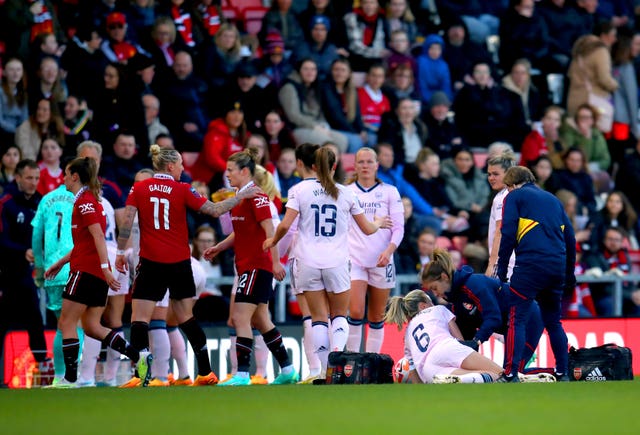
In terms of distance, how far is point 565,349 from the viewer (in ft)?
39.7

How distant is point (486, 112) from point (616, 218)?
2.55m

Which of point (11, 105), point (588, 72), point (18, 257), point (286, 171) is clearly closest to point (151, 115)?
point (11, 105)

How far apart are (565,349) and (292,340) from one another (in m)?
4.33

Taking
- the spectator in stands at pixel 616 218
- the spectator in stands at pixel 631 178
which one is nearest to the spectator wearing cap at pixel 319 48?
the spectator in stands at pixel 616 218

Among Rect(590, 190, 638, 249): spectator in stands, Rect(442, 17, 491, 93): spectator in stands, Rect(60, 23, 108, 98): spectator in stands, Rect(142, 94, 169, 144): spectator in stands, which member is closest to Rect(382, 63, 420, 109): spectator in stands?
Rect(442, 17, 491, 93): spectator in stands

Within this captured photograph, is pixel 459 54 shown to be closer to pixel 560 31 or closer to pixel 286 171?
pixel 560 31

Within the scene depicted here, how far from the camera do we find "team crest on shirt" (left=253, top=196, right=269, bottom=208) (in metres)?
12.5

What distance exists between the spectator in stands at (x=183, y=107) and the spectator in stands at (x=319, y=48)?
81.4 inches

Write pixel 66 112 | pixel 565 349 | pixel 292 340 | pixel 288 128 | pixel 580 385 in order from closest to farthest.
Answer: pixel 580 385 < pixel 565 349 < pixel 292 340 < pixel 66 112 < pixel 288 128

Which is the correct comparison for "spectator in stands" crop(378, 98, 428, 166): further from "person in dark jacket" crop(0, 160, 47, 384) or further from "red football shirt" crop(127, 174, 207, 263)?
"red football shirt" crop(127, 174, 207, 263)

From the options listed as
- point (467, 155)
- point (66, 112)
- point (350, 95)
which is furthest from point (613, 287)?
point (66, 112)

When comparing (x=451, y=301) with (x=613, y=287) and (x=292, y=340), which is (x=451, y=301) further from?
(x=613, y=287)

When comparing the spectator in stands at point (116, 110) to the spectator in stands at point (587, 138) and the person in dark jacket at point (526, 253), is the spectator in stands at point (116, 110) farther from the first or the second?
the spectator in stands at point (587, 138)

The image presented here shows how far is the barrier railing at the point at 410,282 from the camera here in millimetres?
16078
